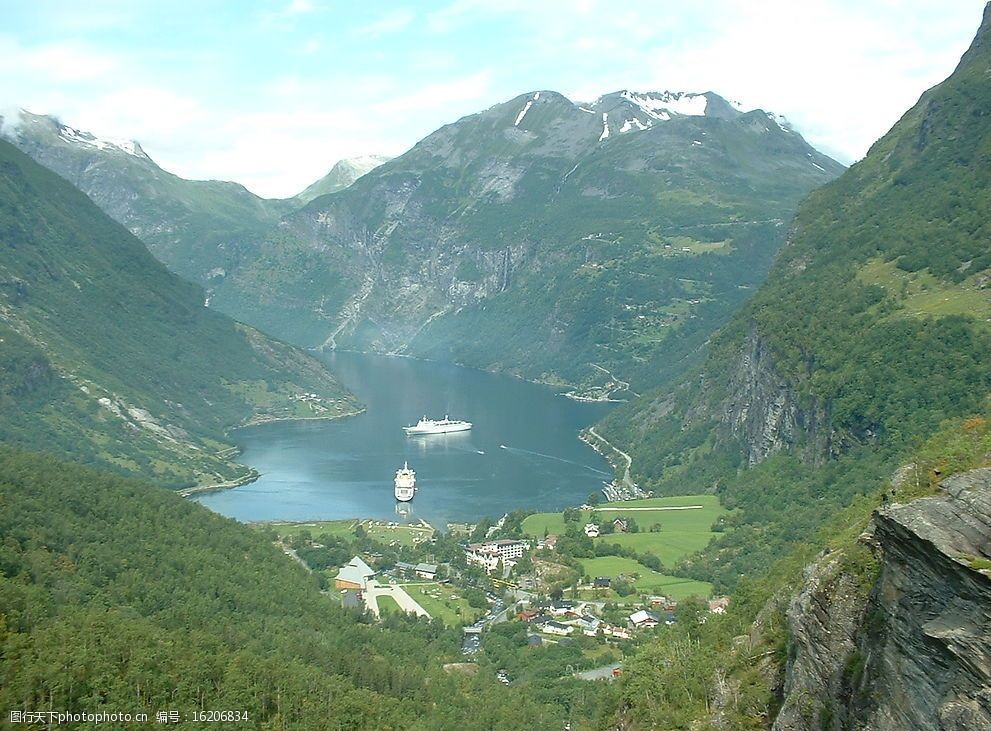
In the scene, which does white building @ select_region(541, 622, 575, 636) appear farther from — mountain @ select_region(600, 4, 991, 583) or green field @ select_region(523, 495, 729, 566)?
green field @ select_region(523, 495, 729, 566)

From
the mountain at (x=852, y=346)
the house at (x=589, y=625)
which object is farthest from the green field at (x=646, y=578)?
the house at (x=589, y=625)

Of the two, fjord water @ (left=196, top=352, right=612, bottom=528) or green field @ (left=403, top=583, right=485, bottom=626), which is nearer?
green field @ (left=403, top=583, right=485, bottom=626)

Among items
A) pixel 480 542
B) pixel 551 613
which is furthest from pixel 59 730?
pixel 480 542

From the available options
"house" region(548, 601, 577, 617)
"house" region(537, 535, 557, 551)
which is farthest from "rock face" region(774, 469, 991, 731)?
"house" region(537, 535, 557, 551)

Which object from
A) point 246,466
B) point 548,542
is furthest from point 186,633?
point 246,466

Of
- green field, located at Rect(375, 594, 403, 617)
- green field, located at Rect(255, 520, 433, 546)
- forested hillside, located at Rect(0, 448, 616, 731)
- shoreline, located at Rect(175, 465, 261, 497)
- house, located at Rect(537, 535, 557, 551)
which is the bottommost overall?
shoreline, located at Rect(175, 465, 261, 497)

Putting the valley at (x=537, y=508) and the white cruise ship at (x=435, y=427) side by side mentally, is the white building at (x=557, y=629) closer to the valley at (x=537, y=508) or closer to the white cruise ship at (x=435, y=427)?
the valley at (x=537, y=508)
